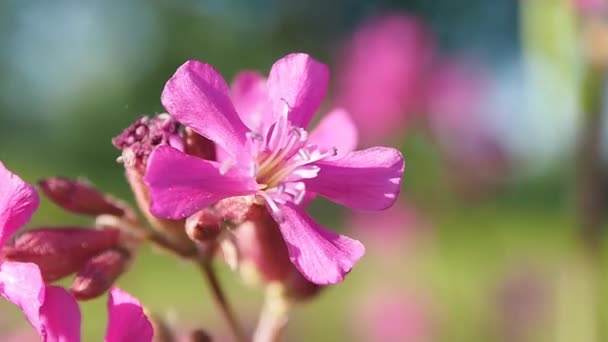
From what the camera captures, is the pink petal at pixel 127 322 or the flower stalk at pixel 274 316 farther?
the flower stalk at pixel 274 316

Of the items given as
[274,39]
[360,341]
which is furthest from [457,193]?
[274,39]

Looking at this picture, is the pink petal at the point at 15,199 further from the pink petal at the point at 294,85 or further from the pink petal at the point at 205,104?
the pink petal at the point at 294,85

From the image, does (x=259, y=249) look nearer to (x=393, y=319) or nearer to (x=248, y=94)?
(x=248, y=94)

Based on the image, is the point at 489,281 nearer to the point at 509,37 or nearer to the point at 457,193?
the point at 457,193

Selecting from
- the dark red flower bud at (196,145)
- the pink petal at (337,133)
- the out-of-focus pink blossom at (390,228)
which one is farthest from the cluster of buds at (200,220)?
the out-of-focus pink blossom at (390,228)

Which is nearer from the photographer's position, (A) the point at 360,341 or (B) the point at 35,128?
(A) the point at 360,341

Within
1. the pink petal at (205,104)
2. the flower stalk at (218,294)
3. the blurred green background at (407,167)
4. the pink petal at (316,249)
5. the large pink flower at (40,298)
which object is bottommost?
the blurred green background at (407,167)

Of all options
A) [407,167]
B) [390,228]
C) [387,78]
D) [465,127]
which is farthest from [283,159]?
[407,167]
